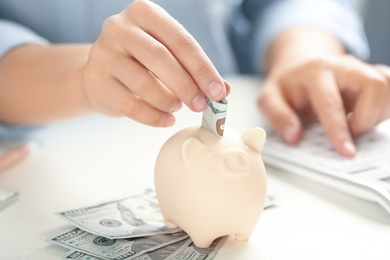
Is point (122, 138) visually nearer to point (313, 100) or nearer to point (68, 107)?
point (68, 107)

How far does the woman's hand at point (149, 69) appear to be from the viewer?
0.50 metres

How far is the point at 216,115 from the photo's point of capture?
487 mm

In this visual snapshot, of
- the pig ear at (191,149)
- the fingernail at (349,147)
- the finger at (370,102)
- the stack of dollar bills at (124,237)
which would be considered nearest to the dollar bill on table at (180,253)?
the stack of dollar bills at (124,237)

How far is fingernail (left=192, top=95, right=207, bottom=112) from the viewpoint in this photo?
1.65ft

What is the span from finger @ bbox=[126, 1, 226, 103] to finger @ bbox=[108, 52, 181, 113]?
48 mm

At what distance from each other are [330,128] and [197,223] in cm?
42

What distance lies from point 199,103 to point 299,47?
63 cm

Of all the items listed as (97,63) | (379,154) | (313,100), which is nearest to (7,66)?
(97,63)

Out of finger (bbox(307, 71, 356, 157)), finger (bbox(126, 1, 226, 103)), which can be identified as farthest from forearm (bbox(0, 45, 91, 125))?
finger (bbox(307, 71, 356, 157))

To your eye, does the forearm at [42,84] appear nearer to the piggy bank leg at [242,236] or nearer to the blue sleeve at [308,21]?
the piggy bank leg at [242,236]

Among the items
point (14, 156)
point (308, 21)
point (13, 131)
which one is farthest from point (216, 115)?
point (308, 21)

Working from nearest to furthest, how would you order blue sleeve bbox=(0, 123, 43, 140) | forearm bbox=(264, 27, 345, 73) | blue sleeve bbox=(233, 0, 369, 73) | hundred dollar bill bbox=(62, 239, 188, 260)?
1. hundred dollar bill bbox=(62, 239, 188, 260)
2. blue sleeve bbox=(0, 123, 43, 140)
3. forearm bbox=(264, 27, 345, 73)
4. blue sleeve bbox=(233, 0, 369, 73)

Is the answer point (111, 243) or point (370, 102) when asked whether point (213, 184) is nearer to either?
point (111, 243)

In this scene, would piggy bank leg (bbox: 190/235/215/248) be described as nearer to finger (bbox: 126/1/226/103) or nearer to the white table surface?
the white table surface
